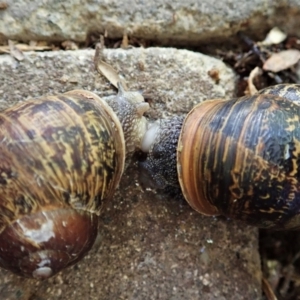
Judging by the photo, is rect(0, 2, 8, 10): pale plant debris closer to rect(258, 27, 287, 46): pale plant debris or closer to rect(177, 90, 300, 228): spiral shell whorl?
rect(177, 90, 300, 228): spiral shell whorl

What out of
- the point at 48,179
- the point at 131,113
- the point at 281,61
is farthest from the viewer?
the point at 281,61

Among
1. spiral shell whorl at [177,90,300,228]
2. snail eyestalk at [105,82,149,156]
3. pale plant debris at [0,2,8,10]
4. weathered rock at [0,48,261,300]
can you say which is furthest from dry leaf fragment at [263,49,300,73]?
pale plant debris at [0,2,8,10]

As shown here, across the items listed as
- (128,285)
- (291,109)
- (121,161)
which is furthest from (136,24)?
(128,285)

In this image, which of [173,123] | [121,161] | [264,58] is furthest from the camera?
[264,58]

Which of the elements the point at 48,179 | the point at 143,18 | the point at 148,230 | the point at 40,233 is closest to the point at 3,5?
the point at 143,18

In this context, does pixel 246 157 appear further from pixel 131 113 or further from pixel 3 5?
pixel 3 5

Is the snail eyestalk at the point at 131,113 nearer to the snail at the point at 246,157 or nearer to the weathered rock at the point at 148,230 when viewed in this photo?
the weathered rock at the point at 148,230

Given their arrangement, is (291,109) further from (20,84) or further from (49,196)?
(20,84)
